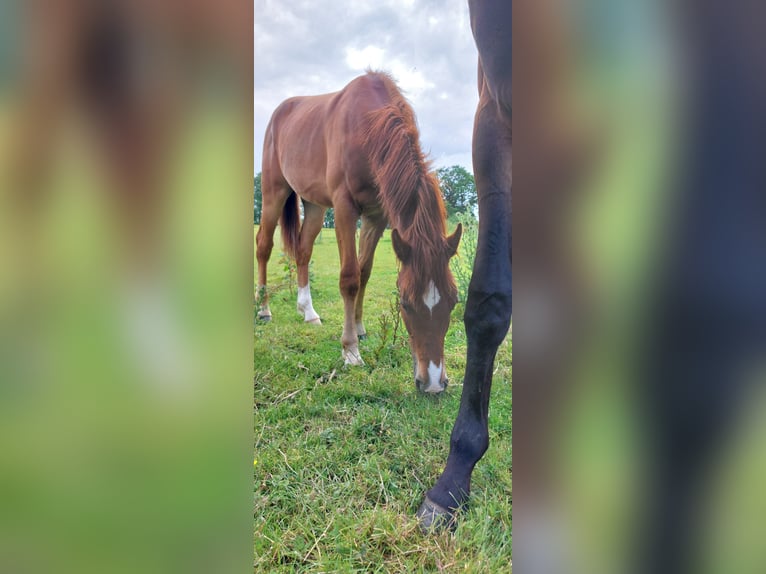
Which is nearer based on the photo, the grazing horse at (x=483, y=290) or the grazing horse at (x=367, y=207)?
the grazing horse at (x=483, y=290)

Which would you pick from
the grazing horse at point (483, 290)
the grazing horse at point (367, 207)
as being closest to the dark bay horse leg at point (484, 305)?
the grazing horse at point (483, 290)

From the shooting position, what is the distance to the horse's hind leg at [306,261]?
1.37 metres

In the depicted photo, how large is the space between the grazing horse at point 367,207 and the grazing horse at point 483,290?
0.10m

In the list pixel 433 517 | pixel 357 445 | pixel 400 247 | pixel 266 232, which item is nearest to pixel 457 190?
pixel 400 247

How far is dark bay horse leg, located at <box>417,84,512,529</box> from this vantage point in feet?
3.80

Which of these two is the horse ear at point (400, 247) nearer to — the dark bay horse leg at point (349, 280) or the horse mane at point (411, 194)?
the horse mane at point (411, 194)

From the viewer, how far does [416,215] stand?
133 cm

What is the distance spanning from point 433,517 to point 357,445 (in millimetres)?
299

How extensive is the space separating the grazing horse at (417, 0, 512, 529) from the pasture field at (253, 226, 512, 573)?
0.03m

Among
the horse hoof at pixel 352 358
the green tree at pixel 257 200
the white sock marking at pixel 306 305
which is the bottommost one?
the horse hoof at pixel 352 358
